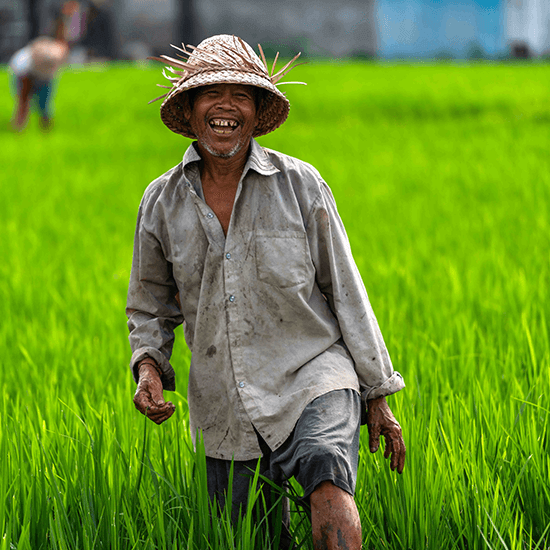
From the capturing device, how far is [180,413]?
7.77 ft

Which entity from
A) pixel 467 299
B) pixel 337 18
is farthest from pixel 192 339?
pixel 337 18

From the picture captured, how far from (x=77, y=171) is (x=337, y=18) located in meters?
21.2

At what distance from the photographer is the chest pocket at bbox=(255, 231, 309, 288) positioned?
1574mm

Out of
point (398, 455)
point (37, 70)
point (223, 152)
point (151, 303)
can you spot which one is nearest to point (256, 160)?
point (223, 152)

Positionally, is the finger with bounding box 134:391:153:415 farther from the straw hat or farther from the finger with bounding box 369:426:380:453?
the straw hat

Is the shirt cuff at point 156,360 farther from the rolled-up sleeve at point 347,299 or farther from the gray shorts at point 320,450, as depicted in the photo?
the rolled-up sleeve at point 347,299

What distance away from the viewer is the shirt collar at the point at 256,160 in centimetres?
160

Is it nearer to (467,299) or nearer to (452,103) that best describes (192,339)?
(467,299)

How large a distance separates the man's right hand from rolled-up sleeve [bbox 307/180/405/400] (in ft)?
1.25

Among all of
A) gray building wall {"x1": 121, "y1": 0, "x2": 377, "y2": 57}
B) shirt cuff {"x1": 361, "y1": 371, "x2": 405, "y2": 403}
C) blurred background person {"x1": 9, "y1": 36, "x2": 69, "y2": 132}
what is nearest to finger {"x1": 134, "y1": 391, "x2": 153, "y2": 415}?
shirt cuff {"x1": 361, "y1": 371, "x2": 405, "y2": 403}

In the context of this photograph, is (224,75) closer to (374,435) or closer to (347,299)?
(347,299)

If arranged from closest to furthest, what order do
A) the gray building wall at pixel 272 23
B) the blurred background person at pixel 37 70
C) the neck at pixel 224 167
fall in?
the neck at pixel 224 167
the blurred background person at pixel 37 70
the gray building wall at pixel 272 23

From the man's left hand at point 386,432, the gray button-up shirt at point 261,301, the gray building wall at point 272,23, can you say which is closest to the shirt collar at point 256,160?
the gray button-up shirt at point 261,301

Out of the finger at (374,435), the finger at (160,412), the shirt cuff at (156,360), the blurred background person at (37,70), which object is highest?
the blurred background person at (37,70)
